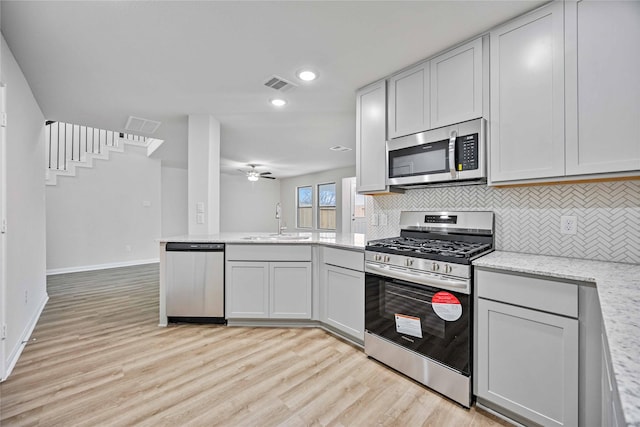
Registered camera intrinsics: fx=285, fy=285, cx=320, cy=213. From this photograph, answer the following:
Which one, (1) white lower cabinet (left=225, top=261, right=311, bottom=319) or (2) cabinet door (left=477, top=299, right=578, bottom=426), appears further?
(1) white lower cabinet (left=225, top=261, right=311, bottom=319)

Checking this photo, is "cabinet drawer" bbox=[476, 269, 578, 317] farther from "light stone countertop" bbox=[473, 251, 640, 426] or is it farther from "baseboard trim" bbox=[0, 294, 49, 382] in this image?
"baseboard trim" bbox=[0, 294, 49, 382]

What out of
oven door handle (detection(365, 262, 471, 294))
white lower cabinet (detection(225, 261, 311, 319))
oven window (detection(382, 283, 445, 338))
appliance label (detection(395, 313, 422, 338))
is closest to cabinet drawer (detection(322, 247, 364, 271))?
oven door handle (detection(365, 262, 471, 294))

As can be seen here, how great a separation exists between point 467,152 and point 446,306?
1.07m

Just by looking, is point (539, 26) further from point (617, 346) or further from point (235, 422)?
point (235, 422)

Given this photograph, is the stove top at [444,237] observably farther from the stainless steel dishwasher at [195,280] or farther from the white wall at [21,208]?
the white wall at [21,208]

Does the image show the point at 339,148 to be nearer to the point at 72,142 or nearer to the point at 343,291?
the point at 343,291

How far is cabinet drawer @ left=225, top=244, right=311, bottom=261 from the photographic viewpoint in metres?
2.80

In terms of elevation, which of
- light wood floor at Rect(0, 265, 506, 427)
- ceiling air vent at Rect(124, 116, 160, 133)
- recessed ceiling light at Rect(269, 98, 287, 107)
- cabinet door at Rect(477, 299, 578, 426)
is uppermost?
recessed ceiling light at Rect(269, 98, 287, 107)

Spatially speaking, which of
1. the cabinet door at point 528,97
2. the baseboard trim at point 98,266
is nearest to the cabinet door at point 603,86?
the cabinet door at point 528,97

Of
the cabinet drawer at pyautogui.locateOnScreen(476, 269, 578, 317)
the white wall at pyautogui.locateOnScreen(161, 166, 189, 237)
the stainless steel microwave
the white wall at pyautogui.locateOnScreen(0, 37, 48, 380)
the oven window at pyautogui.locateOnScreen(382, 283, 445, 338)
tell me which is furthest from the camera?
the white wall at pyautogui.locateOnScreen(161, 166, 189, 237)

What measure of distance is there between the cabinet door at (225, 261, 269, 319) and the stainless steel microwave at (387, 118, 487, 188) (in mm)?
1545

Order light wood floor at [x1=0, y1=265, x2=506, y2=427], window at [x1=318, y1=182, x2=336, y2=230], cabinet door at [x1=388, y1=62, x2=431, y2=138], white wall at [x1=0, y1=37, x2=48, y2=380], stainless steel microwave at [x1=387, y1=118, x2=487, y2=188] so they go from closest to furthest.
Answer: light wood floor at [x1=0, y1=265, x2=506, y2=427]
stainless steel microwave at [x1=387, y1=118, x2=487, y2=188]
white wall at [x1=0, y1=37, x2=48, y2=380]
cabinet door at [x1=388, y1=62, x2=431, y2=138]
window at [x1=318, y1=182, x2=336, y2=230]

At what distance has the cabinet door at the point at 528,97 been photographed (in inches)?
65.6

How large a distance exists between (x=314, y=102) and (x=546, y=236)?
244 centimetres
